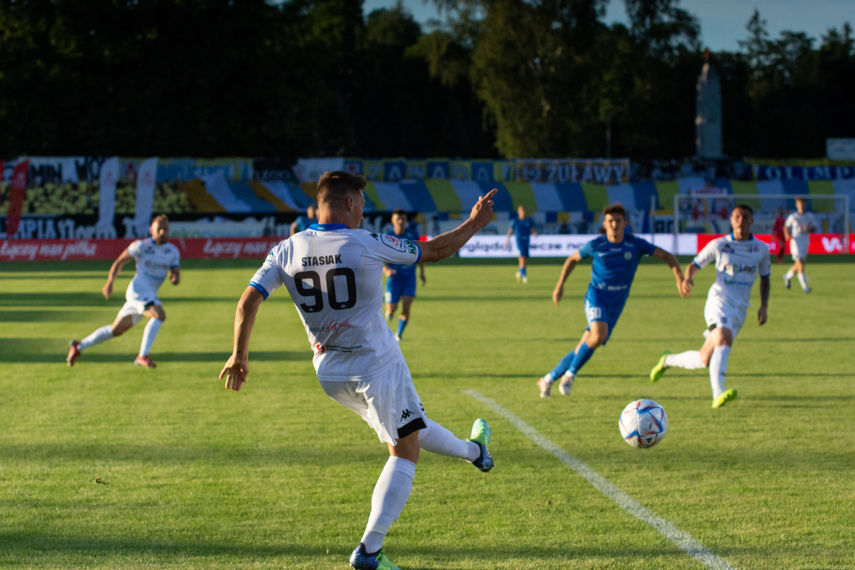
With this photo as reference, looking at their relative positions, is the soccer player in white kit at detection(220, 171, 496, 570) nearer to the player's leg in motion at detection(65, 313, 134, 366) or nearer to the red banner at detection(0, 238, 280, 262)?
the player's leg in motion at detection(65, 313, 134, 366)

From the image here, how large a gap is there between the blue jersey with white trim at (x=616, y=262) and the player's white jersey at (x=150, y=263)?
206 inches

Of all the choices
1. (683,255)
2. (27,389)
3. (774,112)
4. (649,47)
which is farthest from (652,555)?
(774,112)

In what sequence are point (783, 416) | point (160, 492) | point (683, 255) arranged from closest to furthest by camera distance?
point (160, 492) → point (783, 416) → point (683, 255)

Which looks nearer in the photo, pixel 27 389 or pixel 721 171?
pixel 27 389

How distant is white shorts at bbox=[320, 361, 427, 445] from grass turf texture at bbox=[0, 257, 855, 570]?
736 millimetres

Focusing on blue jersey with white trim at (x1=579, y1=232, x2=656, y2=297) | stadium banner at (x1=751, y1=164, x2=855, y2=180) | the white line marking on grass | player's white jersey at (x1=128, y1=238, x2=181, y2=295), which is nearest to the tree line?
stadium banner at (x1=751, y1=164, x2=855, y2=180)

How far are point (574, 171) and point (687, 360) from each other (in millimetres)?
42087

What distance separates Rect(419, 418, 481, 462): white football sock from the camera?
490cm

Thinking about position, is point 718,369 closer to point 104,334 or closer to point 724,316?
point 724,316

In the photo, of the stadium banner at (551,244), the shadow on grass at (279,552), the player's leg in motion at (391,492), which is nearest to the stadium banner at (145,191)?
the stadium banner at (551,244)

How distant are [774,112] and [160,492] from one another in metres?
80.4

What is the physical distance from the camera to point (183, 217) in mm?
44281

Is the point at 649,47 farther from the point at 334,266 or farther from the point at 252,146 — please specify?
the point at 334,266

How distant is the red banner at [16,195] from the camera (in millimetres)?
43531
